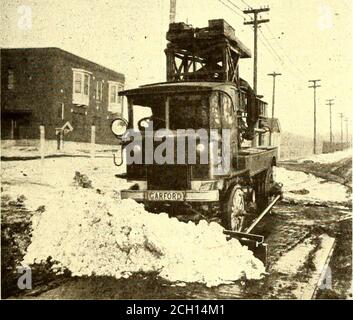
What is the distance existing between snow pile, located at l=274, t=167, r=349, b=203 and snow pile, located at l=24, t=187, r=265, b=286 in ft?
13.9

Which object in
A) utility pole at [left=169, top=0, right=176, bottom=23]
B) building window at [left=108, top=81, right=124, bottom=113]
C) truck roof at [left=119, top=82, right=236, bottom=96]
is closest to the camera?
truck roof at [left=119, top=82, right=236, bottom=96]

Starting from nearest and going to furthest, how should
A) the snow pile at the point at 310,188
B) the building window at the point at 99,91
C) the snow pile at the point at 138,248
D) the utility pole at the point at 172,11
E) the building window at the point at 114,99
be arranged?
the snow pile at the point at 138,248 → the utility pole at the point at 172,11 → the snow pile at the point at 310,188 → the building window at the point at 99,91 → the building window at the point at 114,99

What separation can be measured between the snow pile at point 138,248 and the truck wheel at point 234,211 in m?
0.57

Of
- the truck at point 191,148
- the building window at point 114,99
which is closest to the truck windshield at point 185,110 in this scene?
the truck at point 191,148

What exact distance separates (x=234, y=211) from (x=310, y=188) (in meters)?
5.46

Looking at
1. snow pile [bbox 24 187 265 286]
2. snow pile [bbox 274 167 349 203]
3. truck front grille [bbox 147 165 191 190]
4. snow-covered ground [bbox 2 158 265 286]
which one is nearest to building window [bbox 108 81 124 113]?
snow pile [bbox 274 167 349 203]

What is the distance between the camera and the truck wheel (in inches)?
230

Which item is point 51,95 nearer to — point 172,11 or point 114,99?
point 114,99

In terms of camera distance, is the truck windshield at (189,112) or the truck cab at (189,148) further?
the truck windshield at (189,112)

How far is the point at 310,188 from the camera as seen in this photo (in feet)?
35.5

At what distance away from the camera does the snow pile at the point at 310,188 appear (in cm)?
903

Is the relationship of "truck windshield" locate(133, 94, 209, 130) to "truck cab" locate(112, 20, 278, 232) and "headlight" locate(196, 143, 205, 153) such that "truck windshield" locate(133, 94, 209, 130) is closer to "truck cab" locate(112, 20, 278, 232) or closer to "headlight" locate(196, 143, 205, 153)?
"truck cab" locate(112, 20, 278, 232)

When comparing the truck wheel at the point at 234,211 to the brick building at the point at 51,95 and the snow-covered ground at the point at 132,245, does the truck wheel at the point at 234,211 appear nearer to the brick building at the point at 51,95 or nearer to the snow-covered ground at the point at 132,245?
the snow-covered ground at the point at 132,245

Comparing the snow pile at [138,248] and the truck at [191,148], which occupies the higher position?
the truck at [191,148]
